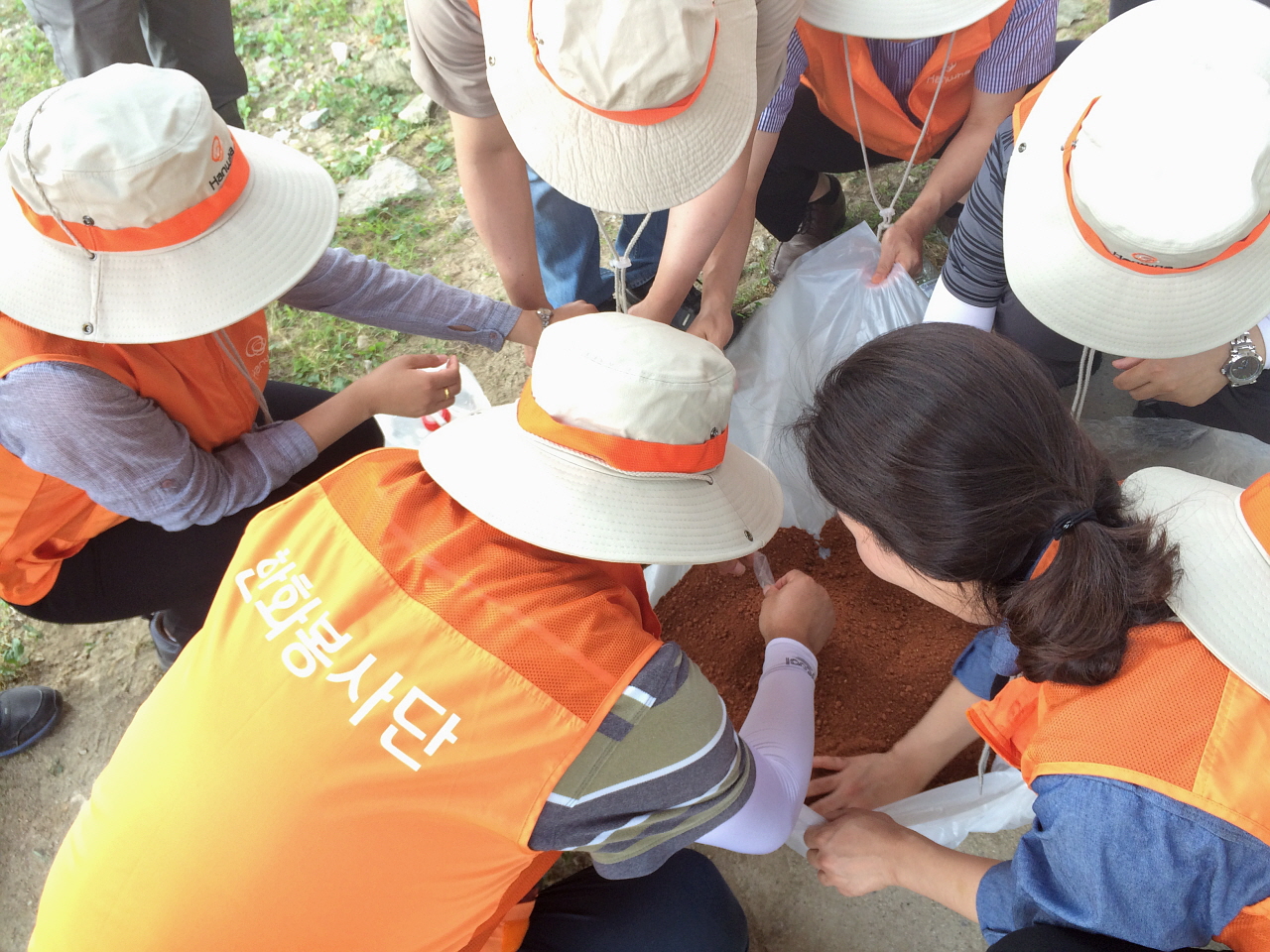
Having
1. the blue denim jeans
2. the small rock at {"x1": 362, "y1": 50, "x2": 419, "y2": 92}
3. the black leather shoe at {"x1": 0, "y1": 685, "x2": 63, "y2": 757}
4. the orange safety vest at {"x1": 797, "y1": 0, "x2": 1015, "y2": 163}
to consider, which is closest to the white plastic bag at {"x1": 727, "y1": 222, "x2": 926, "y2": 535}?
the orange safety vest at {"x1": 797, "y1": 0, "x2": 1015, "y2": 163}

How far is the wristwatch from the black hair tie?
2.70 ft

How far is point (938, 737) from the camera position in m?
1.37

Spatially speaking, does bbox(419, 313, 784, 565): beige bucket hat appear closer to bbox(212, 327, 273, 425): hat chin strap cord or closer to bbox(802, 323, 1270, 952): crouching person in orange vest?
bbox(802, 323, 1270, 952): crouching person in orange vest

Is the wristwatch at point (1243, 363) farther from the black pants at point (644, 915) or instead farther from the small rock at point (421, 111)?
the small rock at point (421, 111)

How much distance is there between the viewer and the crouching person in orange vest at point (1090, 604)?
31.0 inches

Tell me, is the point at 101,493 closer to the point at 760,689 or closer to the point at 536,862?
the point at 536,862

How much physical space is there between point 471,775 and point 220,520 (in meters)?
Answer: 0.92

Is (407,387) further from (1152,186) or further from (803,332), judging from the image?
(1152,186)

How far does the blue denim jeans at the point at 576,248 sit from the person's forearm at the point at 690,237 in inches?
14.1

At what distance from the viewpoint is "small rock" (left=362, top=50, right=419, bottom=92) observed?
3.09 metres

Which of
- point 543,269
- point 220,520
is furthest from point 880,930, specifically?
point 543,269

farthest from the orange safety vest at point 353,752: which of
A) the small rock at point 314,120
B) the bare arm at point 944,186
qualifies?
the small rock at point 314,120

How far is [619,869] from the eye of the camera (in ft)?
3.24

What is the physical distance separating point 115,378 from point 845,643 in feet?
4.07
